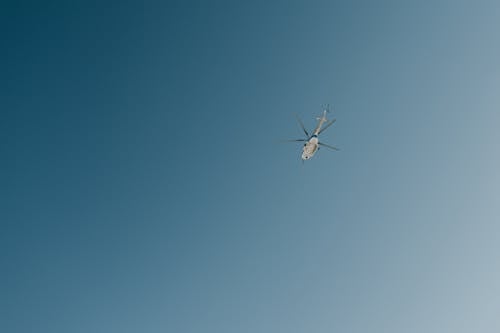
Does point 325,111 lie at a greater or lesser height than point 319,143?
greater

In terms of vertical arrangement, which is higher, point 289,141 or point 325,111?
point 325,111
